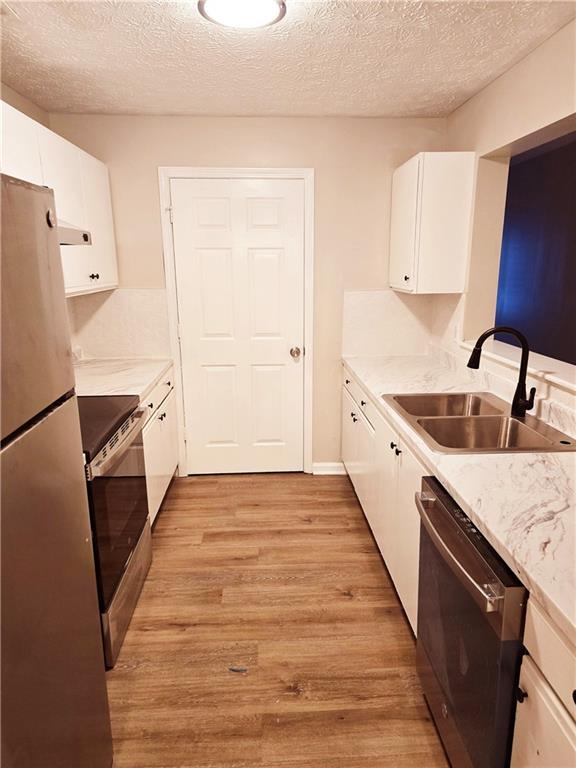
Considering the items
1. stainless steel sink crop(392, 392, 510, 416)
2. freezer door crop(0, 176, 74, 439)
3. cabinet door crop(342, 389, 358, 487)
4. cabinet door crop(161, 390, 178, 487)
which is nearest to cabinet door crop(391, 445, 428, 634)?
stainless steel sink crop(392, 392, 510, 416)

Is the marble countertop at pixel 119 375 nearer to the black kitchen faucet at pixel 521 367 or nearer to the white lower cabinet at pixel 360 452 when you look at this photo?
the white lower cabinet at pixel 360 452

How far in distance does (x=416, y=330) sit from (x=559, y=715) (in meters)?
2.73

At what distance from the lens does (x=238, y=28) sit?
6.09 ft

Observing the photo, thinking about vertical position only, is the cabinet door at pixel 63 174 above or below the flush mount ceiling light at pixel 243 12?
below

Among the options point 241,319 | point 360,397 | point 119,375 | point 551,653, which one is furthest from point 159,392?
point 551,653

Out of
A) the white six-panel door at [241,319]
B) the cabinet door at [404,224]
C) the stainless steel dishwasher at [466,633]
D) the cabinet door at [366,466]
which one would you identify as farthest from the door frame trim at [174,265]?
the stainless steel dishwasher at [466,633]

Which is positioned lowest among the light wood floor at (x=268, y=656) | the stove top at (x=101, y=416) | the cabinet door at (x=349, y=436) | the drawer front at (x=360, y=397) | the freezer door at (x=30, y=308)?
the light wood floor at (x=268, y=656)

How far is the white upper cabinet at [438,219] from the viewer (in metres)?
2.68

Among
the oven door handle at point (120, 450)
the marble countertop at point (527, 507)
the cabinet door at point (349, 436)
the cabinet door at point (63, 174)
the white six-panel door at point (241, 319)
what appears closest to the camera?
the marble countertop at point (527, 507)

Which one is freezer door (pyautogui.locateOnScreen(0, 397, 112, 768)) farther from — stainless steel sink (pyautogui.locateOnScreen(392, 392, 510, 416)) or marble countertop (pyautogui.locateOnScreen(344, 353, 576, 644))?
stainless steel sink (pyautogui.locateOnScreen(392, 392, 510, 416))

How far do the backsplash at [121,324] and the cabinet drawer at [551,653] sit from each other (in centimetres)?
283

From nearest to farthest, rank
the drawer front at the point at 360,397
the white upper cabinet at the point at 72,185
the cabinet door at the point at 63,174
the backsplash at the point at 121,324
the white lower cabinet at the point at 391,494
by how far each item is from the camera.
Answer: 1. the white lower cabinet at the point at 391,494
2. the white upper cabinet at the point at 72,185
3. the cabinet door at the point at 63,174
4. the drawer front at the point at 360,397
5. the backsplash at the point at 121,324

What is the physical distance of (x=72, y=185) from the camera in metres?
2.54

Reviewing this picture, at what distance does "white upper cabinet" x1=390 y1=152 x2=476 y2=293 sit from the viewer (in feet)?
8.80
